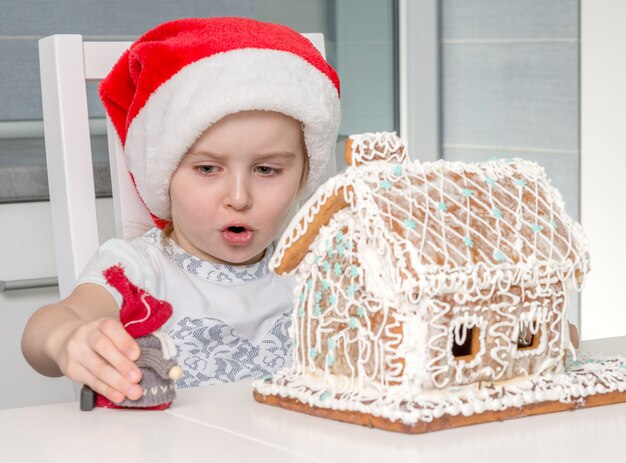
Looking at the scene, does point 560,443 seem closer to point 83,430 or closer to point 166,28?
point 83,430

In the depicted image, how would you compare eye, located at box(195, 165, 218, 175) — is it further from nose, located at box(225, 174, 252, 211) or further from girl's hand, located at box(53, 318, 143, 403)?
girl's hand, located at box(53, 318, 143, 403)

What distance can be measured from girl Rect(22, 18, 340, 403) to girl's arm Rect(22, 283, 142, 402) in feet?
0.06

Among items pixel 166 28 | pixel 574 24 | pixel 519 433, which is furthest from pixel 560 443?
pixel 574 24

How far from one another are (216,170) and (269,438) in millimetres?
481

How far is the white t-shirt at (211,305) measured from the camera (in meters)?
1.15

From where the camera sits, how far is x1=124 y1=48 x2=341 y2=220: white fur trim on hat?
1059 millimetres

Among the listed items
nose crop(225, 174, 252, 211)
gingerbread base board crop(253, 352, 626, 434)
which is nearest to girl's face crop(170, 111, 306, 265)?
nose crop(225, 174, 252, 211)

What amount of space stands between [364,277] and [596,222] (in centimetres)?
168

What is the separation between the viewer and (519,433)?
0.68 metres

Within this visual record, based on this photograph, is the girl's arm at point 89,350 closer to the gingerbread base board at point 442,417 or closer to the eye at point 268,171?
the gingerbread base board at point 442,417

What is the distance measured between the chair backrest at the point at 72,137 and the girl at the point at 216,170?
0.13 ft

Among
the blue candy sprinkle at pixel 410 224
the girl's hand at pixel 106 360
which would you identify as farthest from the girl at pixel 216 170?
the blue candy sprinkle at pixel 410 224

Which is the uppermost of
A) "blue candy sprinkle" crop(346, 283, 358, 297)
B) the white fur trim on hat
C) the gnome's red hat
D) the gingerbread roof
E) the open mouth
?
the white fur trim on hat

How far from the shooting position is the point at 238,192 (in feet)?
3.51
